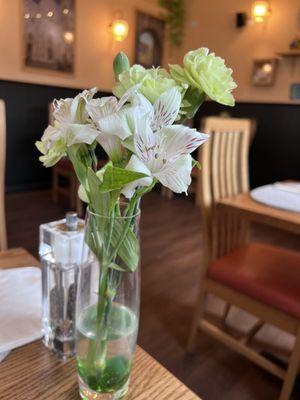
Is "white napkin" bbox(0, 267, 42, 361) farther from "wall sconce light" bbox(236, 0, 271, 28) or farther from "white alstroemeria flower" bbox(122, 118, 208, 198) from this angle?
"wall sconce light" bbox(236, 0, 271, 28)

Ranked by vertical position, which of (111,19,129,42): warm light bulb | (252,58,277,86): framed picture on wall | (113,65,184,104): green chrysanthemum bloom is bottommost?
(113,65,184,104): green chrysanthemum bloom

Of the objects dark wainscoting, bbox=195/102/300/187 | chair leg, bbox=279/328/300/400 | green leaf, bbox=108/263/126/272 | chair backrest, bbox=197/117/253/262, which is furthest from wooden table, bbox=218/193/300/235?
dark wainscoting, bbox=195/102/300/187

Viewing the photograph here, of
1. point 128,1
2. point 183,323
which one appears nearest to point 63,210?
point 183,323

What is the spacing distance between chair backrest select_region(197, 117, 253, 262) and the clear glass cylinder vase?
927 millimetres

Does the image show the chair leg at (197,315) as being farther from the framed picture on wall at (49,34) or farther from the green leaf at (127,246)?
the framed picture on wall at (49,34)

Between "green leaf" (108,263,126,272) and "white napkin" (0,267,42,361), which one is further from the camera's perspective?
"white napkin" (0,267,42,361)

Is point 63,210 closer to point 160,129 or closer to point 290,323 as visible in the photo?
point 290,323

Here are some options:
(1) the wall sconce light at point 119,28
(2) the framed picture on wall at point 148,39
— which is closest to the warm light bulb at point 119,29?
(1) the wall sconce light at point 119,28

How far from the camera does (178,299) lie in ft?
6.41

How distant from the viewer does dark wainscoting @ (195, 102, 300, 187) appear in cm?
382

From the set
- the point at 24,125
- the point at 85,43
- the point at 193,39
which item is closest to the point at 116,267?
the point at 24,125

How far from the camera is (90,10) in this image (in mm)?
4008

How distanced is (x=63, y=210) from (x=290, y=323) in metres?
2.68

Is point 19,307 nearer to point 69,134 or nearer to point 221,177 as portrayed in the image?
point 69,134
